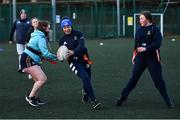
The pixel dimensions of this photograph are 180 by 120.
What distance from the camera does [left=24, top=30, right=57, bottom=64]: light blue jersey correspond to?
1124cm

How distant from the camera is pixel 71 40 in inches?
450

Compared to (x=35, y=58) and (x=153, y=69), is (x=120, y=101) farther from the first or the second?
(x=35, y=58)

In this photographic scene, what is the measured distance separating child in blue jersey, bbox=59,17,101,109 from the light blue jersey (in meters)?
0.37

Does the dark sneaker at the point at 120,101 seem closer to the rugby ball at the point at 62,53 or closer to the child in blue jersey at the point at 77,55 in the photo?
the child in blue jersey at the point at 77,55

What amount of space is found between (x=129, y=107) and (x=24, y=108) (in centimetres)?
206

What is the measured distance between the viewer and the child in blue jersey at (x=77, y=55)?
36.6 ft

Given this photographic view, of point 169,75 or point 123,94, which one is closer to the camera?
point 123,94

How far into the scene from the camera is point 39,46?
11.3 metres

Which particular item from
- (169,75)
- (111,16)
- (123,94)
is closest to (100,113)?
(123,94)

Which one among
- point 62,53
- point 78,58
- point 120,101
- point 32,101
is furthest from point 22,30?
point 120,101

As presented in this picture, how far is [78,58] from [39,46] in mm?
809

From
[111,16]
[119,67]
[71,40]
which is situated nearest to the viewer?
[71,40]

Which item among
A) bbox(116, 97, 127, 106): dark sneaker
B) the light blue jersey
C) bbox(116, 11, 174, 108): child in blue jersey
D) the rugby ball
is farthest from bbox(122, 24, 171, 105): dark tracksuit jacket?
the light blue jersey

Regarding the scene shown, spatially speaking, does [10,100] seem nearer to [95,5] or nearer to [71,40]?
[71,40]
